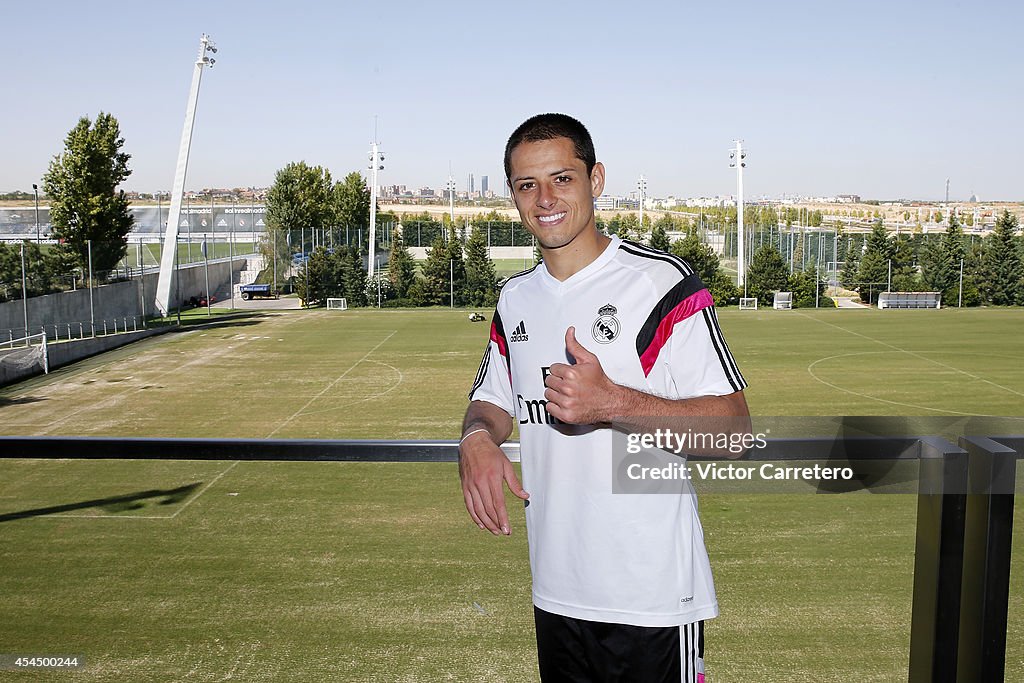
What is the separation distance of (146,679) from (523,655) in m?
1.93

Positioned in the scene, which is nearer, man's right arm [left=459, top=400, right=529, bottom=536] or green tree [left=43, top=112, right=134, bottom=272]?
man's right arm [left=459, top=400, right=529, bottom=536]

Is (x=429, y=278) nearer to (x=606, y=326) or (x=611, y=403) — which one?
(x=606, y=326)

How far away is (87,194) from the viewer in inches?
1236

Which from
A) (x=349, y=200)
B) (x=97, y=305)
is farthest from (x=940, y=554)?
(x=349, y=200)

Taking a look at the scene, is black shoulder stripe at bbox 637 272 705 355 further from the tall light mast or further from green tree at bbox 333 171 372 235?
green tree at bbox 333 171 372 235

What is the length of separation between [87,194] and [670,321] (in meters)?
33.8

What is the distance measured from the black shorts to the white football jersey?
3 centimetres

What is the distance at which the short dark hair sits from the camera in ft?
5.83

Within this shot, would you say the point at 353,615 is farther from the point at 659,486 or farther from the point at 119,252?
the point at 119,252

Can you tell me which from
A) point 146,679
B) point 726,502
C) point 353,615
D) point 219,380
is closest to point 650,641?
point 146,679

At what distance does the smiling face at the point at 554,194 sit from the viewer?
1746 millimetres

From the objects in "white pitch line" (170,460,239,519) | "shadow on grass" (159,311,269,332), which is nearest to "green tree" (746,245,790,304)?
"shadow on grass" (159,311,269,332)

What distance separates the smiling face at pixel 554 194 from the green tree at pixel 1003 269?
140ft

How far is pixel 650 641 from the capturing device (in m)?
1.58
